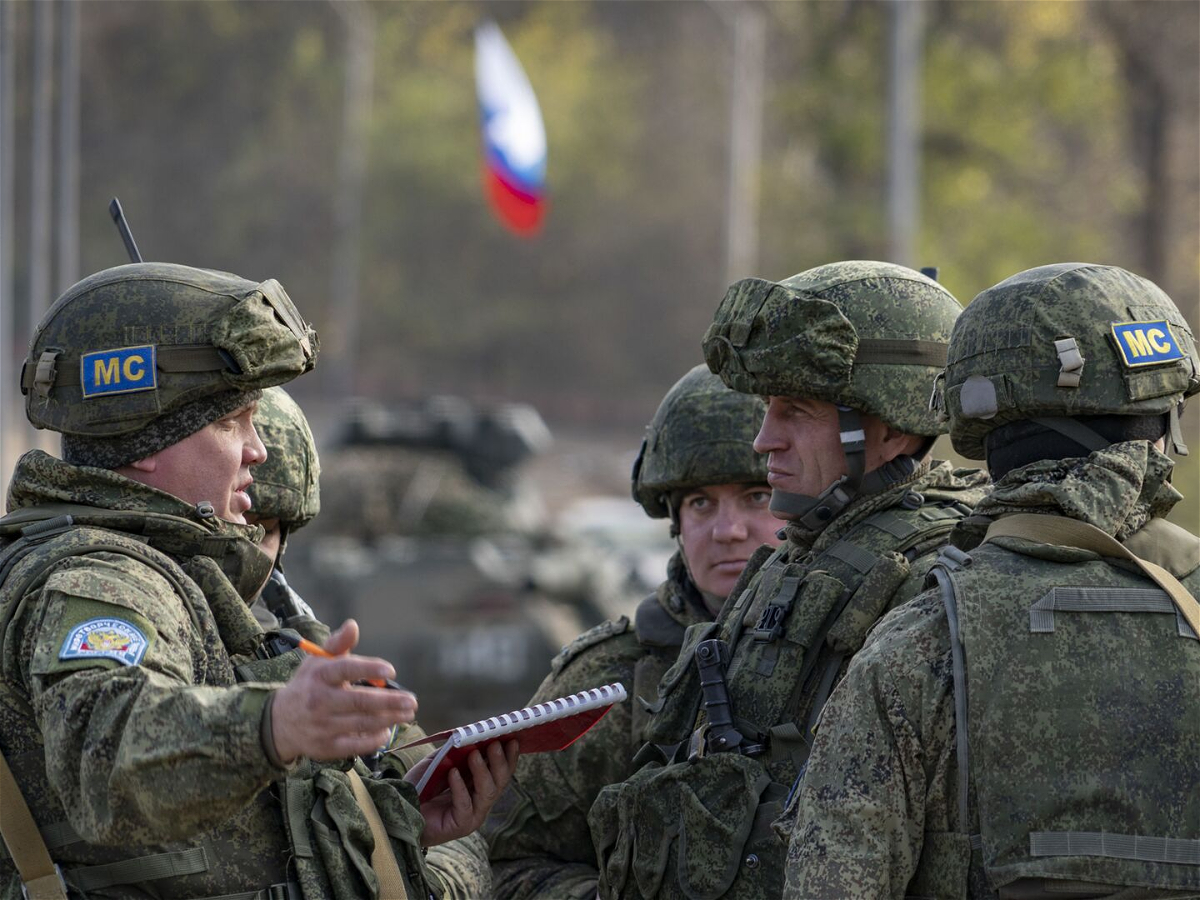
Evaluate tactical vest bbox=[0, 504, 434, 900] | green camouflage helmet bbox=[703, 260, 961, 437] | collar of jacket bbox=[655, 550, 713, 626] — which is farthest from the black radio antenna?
collar of jacket bbox=[655, 550, 713, 626]

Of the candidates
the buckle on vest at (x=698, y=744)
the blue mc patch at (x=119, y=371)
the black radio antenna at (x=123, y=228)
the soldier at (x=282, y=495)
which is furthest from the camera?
the soldier at (x=282, y=495)

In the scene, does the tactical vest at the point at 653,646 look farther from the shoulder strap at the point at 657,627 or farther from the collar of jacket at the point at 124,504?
the collar of jacket at the point at 124,504

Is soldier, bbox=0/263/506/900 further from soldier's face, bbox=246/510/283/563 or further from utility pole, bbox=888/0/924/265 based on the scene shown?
utility pole, bbox=888/0/924/265

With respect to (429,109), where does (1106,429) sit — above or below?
below

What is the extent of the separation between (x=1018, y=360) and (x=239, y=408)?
1655 millimetres

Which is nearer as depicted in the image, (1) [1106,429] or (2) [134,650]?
(2) [134,650]

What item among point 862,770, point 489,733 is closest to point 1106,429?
point 862,770

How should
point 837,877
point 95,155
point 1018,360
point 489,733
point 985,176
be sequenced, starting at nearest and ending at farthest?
point 837,877, point 1018,360, point 489,733, point 985,176, point 95,155

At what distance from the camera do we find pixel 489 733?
3.52 m

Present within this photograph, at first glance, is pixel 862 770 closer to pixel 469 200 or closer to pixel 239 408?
pixel 239 408

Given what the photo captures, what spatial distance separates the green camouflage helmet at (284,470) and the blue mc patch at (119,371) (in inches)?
48.0

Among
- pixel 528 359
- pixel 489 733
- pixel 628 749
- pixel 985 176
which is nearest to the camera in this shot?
pixel 489 733

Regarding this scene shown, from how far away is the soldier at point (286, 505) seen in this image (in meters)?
4.65

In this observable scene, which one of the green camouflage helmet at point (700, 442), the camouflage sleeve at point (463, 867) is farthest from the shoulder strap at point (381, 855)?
the green camouflage helmet at point (700, 442)
